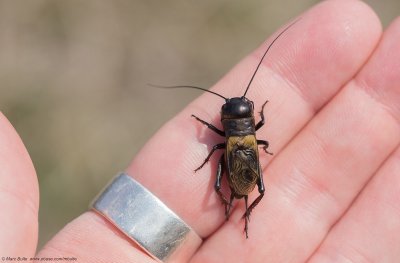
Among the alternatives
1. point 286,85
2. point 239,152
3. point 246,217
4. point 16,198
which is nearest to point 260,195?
point 246,217

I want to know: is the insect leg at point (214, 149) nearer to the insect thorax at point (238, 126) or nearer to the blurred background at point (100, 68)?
the insect thorax at point (238, 126)

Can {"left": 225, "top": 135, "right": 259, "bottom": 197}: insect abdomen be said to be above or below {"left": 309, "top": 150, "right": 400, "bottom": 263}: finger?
above

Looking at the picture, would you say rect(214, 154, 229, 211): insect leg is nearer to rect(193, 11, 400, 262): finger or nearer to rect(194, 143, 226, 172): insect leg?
rect(194, 143, 226, 172): insect leg

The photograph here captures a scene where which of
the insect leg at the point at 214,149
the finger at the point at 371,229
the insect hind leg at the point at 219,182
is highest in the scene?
the insect leg at the point at 214,149

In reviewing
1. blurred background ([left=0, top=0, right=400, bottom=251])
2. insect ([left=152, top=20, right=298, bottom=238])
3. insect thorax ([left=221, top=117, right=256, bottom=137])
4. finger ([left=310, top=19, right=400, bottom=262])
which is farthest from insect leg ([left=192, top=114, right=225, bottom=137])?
→ blurred background ([left=0, top=0, right=400, bottom=251])

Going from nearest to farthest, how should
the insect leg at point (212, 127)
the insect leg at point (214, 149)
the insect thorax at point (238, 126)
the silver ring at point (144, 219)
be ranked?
1. the silver ring at point (144, 219)
2. the insect leg at point (214, 149)
3. the insect thorax at point (238, 126)
4. the insect leg at point (212, 127)

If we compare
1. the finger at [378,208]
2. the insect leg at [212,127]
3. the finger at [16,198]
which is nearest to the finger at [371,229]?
the finger at [378,208]

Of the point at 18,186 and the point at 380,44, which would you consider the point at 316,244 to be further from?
the point at 18,186

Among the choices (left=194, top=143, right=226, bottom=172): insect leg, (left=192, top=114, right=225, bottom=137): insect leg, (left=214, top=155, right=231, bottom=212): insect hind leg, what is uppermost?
(left=192, top=114, right=225, bottom=137): insect leg
